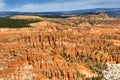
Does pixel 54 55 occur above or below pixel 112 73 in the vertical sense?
below

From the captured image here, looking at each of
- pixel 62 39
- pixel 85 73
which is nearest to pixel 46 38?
pixel 62 39

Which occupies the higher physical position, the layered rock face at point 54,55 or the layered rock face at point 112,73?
the layered rock face at point 112,73

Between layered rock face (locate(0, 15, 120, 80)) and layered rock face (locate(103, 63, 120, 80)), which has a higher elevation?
layered rock face (locate(103, 63, 120, 80))

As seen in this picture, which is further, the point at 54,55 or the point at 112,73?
the point at 54,55

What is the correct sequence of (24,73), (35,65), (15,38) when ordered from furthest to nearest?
(15,38), (35,65), (24,73)

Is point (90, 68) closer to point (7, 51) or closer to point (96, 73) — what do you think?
point (96, 73)

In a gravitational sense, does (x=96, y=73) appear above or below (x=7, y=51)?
below

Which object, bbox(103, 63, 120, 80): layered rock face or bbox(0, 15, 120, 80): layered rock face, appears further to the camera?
bbox(0, 15, 120, 80): layered rock face

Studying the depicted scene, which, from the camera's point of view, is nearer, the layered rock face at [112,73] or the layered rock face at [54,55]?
the layered rock face at [112,73]
